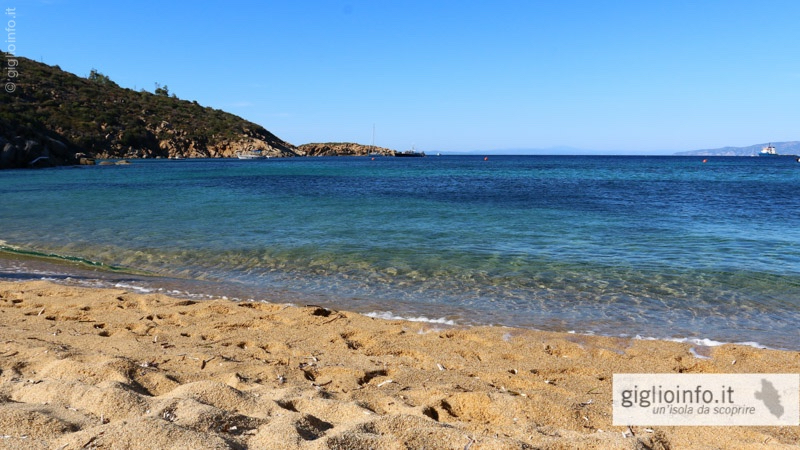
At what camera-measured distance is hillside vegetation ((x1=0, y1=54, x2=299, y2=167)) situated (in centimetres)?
5722

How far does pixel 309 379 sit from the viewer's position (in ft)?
15.8

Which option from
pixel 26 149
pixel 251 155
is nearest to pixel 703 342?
pixel 26 149

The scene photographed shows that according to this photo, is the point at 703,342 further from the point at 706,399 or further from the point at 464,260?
the point at 464,260

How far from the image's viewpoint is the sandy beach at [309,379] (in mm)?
3322

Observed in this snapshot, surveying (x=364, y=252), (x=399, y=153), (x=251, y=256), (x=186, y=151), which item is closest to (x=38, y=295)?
(x=251, y=256)

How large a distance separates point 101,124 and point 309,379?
314 ft

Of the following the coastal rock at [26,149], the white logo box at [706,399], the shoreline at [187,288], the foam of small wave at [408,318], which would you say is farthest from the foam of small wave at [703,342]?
the coastal rock at [26,149]

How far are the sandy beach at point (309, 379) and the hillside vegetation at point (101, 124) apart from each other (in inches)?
2155

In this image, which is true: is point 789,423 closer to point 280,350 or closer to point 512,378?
point 512,378

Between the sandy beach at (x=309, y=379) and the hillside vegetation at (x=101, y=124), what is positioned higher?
the hillside vegetation at (x=101, y=124)

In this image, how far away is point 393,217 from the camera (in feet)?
62.3

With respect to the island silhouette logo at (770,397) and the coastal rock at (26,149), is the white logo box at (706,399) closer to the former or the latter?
the island silhouette logo at (770,397)

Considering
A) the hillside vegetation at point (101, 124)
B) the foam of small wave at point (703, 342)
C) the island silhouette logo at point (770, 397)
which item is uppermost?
the hillside vegetation at point (101, 124)

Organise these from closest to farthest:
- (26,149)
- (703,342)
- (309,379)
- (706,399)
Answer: (706,399), (309,379), (703,342), (26,149)
